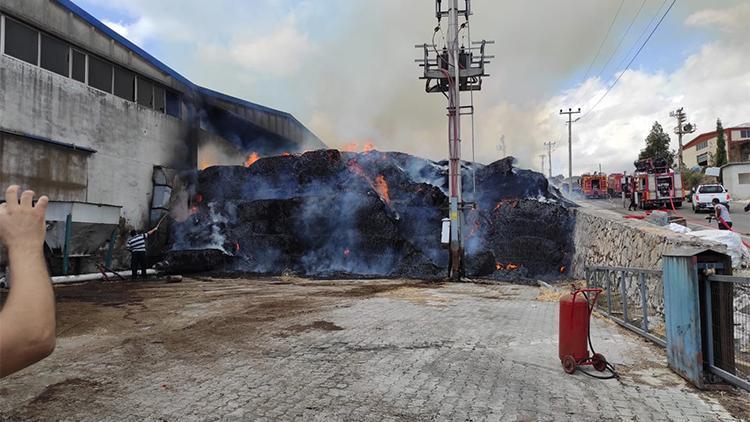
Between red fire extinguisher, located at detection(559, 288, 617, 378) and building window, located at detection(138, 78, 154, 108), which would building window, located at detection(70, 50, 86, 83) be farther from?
red fire extinguisher, located at detection(559, 288, 617, 378)

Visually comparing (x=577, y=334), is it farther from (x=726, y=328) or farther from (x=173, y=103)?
(x=173, y=103)

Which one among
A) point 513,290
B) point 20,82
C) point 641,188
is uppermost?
point 20,82

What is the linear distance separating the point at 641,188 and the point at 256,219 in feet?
67.3

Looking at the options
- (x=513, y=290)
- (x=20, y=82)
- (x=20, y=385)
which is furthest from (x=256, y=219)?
(x=20, y=385)

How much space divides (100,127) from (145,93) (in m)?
3.05

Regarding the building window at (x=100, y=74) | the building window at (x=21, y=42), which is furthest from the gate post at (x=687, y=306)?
the building window at (x=100, y=74)

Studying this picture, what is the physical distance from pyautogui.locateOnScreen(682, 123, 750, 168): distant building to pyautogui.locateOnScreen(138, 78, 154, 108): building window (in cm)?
6280

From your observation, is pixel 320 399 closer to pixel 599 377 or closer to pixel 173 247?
pixel 599 377

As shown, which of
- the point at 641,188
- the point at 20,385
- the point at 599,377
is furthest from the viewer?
the point at 641,188

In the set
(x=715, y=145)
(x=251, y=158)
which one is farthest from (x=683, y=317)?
(x=715, y=145)

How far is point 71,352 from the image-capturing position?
577 cm

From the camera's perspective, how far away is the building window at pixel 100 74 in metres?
16.1

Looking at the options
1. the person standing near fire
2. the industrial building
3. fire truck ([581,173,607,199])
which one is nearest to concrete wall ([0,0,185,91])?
the industrial building

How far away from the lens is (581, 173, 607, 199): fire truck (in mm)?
40594
